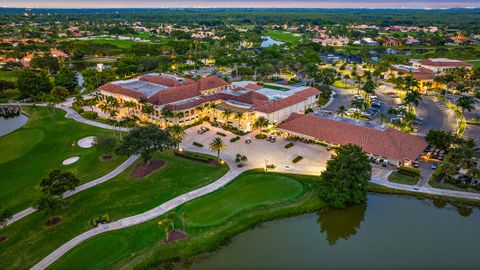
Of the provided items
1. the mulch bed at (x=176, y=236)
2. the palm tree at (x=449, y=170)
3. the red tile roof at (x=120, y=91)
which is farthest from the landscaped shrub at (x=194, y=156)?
the palm tree at (x=449, y=170)

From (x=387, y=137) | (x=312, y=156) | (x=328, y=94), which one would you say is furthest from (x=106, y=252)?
(x=328, y=94)

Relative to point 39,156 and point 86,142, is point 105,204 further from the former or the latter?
point 86,142

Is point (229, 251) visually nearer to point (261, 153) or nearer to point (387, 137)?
point (261, 153)

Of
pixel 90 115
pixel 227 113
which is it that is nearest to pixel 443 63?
pixel 227 113

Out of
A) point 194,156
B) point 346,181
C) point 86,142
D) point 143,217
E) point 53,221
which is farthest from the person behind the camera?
point 86,142

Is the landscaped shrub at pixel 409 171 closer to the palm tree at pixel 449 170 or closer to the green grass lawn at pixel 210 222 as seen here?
the palm tree at pixel 449 170

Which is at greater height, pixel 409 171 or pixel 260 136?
pixel 409 171
